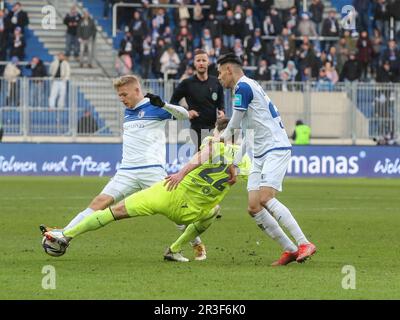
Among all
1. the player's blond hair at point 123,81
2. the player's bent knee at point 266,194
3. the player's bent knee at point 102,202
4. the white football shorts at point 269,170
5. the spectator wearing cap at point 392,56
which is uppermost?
the spectator wearing cap at point 392,56

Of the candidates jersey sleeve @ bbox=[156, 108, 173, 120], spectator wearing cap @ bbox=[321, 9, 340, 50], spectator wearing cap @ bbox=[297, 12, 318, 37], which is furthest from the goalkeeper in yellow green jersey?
spectator wearing cap @ bbox=[321, 9, 340, 50]

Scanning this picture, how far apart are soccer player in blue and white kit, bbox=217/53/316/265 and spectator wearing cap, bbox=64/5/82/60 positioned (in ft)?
86.3

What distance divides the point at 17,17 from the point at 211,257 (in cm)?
2660

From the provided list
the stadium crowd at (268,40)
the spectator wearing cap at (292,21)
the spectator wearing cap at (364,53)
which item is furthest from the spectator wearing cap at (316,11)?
the spectator wearing cap at (364,53)

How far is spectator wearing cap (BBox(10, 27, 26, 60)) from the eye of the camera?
38.6 metres

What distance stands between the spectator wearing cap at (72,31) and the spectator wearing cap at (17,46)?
61.2 inches

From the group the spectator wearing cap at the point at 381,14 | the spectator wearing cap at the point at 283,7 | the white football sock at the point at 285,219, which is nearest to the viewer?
the white football sock at the point at 285,219

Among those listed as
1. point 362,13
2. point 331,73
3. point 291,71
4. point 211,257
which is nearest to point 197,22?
point 291,71

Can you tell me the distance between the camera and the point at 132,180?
1391cm

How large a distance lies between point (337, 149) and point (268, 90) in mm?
2887

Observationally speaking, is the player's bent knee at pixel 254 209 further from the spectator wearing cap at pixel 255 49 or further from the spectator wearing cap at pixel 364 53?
the spectator wearing cap at pixel 364 53

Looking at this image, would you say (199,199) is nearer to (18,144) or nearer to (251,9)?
(18,144)

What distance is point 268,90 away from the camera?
1420 inches

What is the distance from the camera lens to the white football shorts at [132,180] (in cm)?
1385
